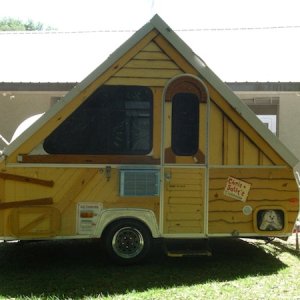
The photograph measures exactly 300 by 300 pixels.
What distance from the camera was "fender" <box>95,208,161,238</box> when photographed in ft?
19.9

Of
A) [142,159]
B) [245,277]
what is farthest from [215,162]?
[245,277]

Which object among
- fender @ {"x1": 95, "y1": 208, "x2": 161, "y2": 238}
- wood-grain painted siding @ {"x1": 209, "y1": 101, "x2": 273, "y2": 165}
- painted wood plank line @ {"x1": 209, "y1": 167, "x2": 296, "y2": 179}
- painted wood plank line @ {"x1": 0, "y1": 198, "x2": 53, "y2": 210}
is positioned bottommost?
fender @ {"x1": 95, "y1": 208, "x2": 161, "y2": 238}

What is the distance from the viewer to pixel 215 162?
20.4 ft

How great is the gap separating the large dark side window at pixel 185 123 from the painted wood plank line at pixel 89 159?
0.38 meters

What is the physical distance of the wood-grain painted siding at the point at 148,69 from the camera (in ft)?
20.2

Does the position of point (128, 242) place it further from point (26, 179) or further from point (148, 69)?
point (148, 69)

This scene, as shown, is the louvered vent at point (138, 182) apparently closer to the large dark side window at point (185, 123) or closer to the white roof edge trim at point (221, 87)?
the large dark side window at point (185, 123)

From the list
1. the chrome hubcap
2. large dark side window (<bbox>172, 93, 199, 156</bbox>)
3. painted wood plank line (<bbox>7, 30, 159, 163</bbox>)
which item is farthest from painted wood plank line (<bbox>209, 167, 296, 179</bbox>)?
painted wood plank line (<bbox>7, 30, 159, 163</bbox>)

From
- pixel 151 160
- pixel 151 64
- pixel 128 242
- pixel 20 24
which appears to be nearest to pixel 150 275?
pixel 128 242

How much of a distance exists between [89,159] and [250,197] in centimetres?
209

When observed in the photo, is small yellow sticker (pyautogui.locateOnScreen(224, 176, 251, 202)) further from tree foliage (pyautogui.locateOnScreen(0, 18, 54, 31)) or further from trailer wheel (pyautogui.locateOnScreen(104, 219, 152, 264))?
tree foliage (pyautogui.locateOnScreen(0, 18, 54, 31))

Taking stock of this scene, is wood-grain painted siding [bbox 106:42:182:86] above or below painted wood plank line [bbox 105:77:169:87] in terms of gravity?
above

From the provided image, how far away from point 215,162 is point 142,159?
3.03ft

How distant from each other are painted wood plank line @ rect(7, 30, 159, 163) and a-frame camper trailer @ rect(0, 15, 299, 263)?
0.5 inches
